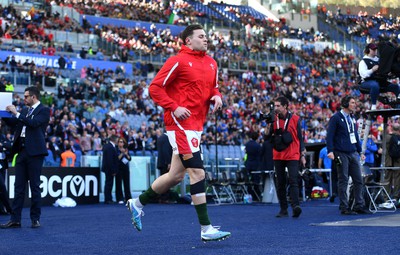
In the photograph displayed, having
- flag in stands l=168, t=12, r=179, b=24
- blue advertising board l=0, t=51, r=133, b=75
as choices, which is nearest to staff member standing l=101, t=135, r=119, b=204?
blue advertising board l=0, t=51, r=133, b=75

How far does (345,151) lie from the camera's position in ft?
39.1

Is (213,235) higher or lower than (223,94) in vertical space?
lower

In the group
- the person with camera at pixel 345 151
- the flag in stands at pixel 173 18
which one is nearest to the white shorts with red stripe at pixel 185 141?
the person with camera at pixel 345 151

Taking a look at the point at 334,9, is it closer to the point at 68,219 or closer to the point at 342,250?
the point at 68,219

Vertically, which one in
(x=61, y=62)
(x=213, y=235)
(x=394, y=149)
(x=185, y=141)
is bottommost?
(x=213, y=235)

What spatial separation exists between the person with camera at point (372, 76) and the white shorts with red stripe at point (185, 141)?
21.9 feet

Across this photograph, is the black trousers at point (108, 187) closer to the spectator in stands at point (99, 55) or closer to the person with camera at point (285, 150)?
the person with camera at point (285, 150)

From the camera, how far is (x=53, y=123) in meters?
24.4

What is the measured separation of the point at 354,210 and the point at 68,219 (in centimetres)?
463

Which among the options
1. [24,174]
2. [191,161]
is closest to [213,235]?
[191,161]

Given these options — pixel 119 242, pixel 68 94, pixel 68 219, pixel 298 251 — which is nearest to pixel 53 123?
pixel 68 94

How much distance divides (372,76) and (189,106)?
678 cm

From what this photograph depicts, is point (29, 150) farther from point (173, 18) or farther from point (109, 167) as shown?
point (173, 18)

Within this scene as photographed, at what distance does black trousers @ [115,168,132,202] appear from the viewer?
19.4 metres
